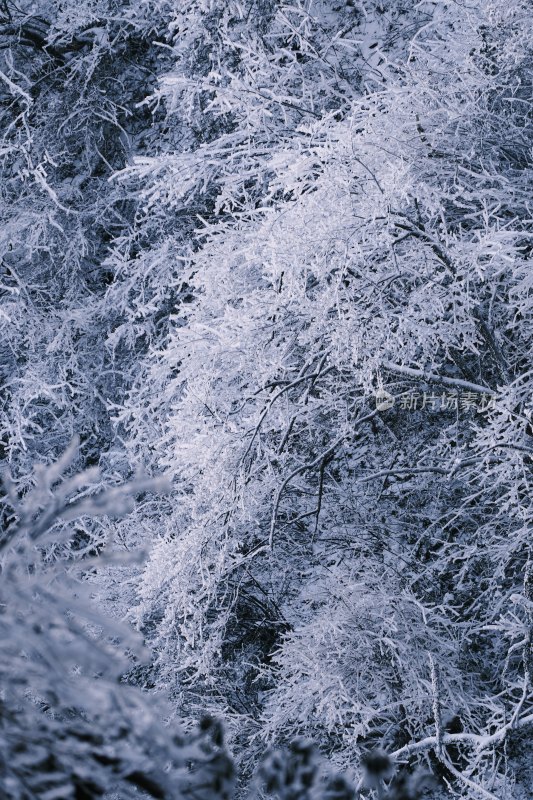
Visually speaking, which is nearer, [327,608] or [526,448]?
[526,448]

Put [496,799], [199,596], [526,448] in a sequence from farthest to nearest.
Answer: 1. [199,596]
2. [526,448]
3. [496,799]

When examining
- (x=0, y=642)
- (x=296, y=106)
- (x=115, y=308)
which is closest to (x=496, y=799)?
(x=0, y=642)

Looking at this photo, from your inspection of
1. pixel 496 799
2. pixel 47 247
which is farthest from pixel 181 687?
pixel 47 247

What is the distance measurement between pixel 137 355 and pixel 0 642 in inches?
345

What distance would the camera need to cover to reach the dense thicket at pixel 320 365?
19.8ft

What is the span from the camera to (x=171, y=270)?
32.6 ft

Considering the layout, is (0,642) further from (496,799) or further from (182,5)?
(182,5)

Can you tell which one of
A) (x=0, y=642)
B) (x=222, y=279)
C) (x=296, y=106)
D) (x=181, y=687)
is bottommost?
(x=181, y=687)

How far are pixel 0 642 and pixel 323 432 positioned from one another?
6619 millimetres

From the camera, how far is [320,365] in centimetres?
642

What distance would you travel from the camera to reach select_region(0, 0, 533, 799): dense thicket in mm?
6047

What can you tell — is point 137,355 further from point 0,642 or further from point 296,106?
point 0,642

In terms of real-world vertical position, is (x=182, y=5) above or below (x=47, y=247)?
above

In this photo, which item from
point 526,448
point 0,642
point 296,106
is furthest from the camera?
point 296,106
